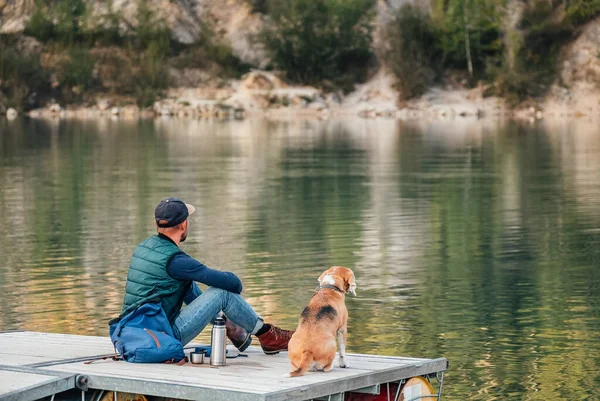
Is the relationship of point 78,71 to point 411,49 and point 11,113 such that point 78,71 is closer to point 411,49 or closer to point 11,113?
point 11,113

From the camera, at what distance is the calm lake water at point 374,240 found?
13172 millimetres

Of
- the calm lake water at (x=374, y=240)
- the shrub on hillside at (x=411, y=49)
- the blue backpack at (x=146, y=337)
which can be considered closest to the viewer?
the blue backpack at (x=146, y=337)

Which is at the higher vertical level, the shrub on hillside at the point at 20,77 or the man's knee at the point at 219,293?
the shrub on hillside at the point at 20,77

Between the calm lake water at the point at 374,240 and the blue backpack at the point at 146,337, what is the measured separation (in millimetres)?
2537

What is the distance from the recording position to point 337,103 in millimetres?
80188

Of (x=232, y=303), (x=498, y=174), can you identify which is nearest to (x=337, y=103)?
(x=498, y=174)

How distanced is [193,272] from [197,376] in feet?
2.67

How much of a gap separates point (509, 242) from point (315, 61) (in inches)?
2537

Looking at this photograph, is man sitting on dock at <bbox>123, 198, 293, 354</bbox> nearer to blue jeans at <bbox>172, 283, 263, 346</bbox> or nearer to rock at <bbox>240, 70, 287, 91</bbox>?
blue jeans at <bbox>172, 283, 263, 346</bbox>

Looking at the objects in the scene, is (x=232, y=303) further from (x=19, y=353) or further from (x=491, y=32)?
(x=491, y=32)

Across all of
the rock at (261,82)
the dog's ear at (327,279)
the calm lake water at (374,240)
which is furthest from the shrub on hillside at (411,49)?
the dog's ear at (327,279)

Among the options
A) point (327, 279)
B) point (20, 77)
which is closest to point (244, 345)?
point (327, 279)

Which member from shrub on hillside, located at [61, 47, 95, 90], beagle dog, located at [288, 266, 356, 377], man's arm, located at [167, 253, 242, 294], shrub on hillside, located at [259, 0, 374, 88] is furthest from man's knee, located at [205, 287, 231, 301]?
shrub on hillside, located at [61, 47, 95, 90]

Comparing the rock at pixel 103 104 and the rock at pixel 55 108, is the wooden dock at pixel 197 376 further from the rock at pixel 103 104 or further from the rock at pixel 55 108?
the rock at pixel 103 104
